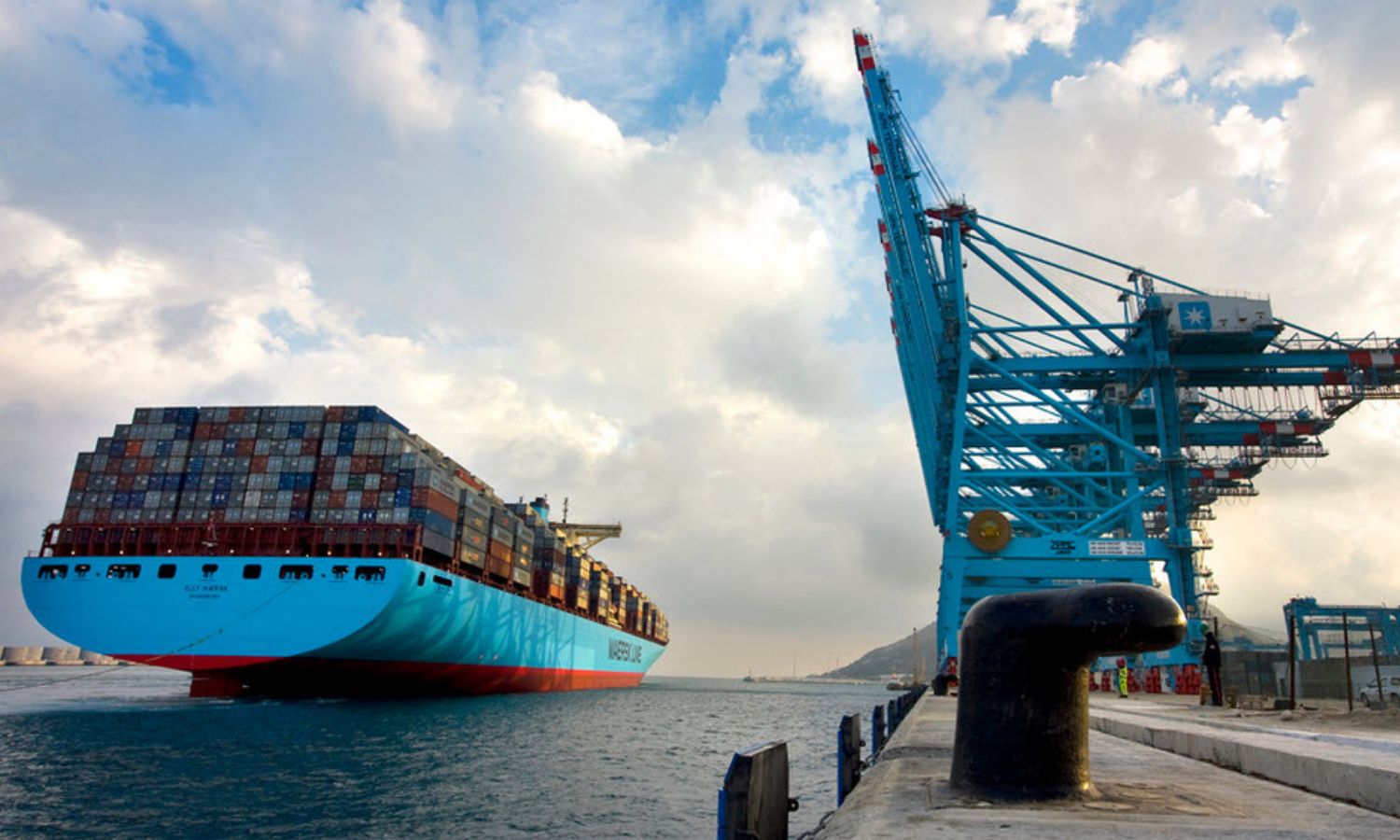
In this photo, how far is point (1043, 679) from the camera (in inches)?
180

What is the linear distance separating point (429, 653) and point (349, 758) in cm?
1997

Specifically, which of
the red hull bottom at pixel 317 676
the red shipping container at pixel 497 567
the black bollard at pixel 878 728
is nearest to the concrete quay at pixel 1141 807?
the black bollard at pixel 878 728

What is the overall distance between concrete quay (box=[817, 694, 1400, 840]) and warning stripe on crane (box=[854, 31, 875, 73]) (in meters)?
32.6

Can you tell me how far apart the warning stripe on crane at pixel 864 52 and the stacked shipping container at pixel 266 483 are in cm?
2590

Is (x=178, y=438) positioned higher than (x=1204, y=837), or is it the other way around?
(x=178, y=438)

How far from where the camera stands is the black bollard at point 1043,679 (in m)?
4.35

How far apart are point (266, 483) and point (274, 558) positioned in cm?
429

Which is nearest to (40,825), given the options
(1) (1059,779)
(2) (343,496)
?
(1) (1059,779)

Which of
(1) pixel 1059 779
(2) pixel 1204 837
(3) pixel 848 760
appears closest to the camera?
(2) pixel 1204 837

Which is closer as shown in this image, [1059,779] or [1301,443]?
[1059,779]

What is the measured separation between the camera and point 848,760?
26.4ft

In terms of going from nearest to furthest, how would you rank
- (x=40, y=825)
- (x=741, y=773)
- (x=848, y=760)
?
(x=741, y=773), (x=848, y=760), (x=40, y=825)

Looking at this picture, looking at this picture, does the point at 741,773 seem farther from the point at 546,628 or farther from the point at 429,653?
the point at 546,628

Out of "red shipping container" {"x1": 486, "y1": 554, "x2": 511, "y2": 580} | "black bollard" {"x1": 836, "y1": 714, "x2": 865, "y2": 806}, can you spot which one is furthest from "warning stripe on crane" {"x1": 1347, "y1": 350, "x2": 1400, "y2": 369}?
"red shipping container" {"x1": 486, "y1": 554, "x2": 511, "y2": 580}
